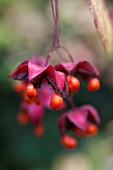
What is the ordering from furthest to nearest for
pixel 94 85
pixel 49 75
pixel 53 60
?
pixel 53 60 → pixel 94 85 → pixel 49 75

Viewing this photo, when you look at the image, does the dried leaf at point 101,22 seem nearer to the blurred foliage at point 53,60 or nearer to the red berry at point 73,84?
the red berry at point 73,84

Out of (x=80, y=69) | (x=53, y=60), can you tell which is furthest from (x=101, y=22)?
(x=53, y=60)

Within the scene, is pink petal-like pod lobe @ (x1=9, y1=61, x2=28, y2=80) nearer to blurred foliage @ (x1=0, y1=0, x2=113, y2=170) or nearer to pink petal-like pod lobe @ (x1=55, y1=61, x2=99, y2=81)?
pink petal-like pod lobe @ (x1=55, y1=61, x2=99, y2=81)

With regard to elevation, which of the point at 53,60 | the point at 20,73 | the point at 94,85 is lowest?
the point at 53,60

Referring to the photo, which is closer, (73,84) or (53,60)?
(73,84)

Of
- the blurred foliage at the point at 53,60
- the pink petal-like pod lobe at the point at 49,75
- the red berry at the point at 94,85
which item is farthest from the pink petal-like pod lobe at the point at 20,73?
the blurred foliage at the point at 53,60

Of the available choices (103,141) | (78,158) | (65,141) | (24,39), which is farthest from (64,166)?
(65,141)

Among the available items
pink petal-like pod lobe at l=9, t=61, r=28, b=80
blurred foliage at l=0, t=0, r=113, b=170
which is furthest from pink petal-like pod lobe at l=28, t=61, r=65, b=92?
blurred foliage at l=0, t=0, r=113, b=170

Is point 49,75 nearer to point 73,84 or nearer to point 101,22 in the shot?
point 73,84

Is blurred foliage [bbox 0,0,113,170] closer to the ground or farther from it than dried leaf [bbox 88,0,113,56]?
closer to the ground
